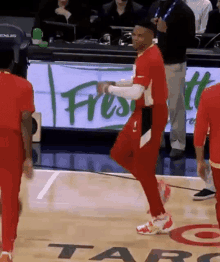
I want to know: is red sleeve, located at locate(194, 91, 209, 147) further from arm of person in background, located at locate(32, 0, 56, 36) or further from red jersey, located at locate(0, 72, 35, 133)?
arm of person in background, located at locate(32, 0, 56, 36)

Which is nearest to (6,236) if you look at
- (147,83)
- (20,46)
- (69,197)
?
(147,83)

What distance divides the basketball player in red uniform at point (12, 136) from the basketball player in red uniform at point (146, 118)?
0.87 metres

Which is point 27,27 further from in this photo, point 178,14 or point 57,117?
point 178,14

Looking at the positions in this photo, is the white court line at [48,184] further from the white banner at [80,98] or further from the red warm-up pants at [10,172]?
the red warm-up pants at [10,172]

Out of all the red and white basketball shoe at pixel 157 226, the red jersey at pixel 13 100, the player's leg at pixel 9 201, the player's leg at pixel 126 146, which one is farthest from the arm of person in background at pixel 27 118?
the red and white basketball shoe at pixel 157 226

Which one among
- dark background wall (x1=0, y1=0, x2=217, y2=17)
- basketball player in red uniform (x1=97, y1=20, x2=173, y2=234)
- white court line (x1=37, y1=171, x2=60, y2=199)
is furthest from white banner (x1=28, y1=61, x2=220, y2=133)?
dark background wall (x1=0, y1=0, x2=217, y2=17)

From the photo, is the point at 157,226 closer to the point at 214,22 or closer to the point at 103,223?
the point at 103,223

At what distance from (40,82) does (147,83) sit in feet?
12.7

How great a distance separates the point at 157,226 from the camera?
5016mm

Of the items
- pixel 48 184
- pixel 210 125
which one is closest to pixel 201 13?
pixel 48 184

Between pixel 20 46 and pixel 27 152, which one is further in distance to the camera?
pixel 20 46

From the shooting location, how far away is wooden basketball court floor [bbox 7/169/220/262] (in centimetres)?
460

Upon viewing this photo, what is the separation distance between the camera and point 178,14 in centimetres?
739

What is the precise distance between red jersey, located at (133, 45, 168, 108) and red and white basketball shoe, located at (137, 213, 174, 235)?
94 cm
